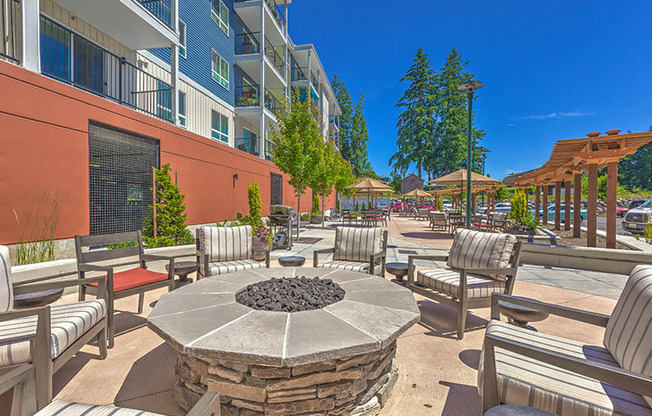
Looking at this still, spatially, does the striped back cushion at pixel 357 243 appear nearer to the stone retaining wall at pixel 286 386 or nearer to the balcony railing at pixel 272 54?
the stone retaining wall at pixel 286 386

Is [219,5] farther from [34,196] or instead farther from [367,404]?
[367,404]

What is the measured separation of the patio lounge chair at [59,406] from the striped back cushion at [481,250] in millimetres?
3245

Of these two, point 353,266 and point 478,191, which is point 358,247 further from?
point 478,191

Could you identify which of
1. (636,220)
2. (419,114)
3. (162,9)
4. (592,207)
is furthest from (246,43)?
(419,114)

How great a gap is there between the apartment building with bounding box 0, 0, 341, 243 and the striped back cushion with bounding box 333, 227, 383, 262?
5.17 metres

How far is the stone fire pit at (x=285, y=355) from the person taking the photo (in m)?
1.72

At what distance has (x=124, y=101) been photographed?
863 centimetres

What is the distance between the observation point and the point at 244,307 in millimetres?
2416

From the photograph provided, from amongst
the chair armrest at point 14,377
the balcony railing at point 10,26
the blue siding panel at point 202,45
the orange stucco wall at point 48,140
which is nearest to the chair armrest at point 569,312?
the chair armrest at point 14,377

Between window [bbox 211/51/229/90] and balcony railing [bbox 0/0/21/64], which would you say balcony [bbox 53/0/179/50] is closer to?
balcony railing [bbox 0/0/21/64]

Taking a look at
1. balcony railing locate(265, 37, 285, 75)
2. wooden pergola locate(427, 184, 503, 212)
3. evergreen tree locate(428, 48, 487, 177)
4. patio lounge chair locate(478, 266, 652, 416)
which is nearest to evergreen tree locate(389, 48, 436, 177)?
evergreen tree locate(428, 48, 487, 177)

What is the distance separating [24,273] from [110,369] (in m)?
2.48

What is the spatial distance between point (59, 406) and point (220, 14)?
16907 mm

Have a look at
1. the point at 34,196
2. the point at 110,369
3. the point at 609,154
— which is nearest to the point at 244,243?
the point at 110,369
